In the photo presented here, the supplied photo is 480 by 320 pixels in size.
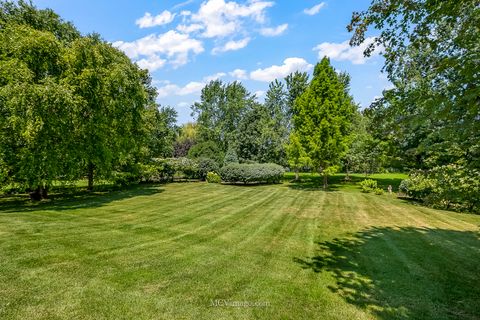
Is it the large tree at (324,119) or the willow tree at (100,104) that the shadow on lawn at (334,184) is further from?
the willow tree at (100,104)

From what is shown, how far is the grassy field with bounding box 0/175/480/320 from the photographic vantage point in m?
4.64

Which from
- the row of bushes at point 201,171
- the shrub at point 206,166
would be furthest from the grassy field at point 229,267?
the shrub at point 206,166

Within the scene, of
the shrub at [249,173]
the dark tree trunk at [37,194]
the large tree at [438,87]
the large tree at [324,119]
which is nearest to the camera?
the large tree at [438,87]

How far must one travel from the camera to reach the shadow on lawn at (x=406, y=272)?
4930mm

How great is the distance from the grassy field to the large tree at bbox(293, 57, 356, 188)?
493 inches

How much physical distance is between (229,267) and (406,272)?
13.7ft

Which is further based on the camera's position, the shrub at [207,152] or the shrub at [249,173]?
the shrub at [207,152]

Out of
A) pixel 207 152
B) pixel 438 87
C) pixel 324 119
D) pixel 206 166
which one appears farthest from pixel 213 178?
pixel 438 87

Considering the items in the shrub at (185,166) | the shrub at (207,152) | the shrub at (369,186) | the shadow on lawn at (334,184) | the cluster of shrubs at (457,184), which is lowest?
the shadow on lawn at (334,184)

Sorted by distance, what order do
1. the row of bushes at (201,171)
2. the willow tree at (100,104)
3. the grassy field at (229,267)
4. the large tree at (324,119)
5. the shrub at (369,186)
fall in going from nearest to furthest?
the grassy field at (229,267)
the willow tree at (100,104)
the large tree at (324,119)
the shrub at (369,186)
the row of bushes at (201,171)

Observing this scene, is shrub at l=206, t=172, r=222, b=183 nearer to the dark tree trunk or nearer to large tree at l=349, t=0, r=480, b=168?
the dark tree trunk

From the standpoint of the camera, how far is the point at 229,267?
20.9 feet

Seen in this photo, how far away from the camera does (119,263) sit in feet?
20.5

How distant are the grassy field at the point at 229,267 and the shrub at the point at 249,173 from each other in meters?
15.2
